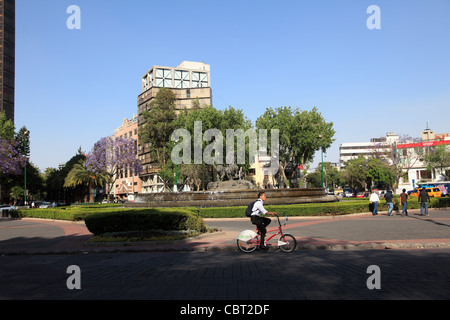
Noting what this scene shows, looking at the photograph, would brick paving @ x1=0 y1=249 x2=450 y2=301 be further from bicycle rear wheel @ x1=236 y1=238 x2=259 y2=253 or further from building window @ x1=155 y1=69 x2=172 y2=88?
building window @ x1=155 y1=69 x2=172 y2=88

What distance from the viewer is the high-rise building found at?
77875mm

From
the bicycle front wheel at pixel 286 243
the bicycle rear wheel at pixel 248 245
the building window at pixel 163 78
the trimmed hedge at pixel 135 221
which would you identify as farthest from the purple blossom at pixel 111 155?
the building window at pixel 163 78

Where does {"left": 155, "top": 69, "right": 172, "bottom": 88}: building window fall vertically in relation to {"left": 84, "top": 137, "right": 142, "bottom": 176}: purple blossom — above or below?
above

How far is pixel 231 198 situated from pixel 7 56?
78.3 m

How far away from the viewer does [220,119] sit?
4762cm

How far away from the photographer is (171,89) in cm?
7662

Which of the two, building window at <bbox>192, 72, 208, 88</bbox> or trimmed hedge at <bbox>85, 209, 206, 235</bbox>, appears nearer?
trimmed hedge at <bbox>85, 209, 206, 235</bbox>

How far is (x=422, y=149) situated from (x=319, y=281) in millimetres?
62195

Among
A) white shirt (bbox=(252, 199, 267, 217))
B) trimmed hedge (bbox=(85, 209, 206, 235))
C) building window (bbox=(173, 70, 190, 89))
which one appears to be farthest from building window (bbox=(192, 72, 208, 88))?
white shirt (bbox=(252, 199, 267, 217))

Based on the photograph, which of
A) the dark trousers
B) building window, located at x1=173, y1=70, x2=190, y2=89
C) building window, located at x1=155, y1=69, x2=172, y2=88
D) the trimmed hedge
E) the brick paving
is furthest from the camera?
building window, located at x1=173, y1=70, x2=190, y2=89

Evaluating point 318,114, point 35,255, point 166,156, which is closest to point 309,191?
point 35,255

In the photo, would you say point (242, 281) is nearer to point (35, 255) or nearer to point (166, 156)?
point (35, 255)

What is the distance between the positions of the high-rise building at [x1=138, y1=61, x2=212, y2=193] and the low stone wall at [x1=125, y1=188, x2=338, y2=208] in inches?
1812
